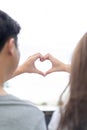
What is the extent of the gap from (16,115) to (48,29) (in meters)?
1.32

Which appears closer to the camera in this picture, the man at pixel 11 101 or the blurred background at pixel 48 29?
the man at pixel 11 101

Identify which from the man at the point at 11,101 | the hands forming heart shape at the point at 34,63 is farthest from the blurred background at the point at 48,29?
the man at the point at 11,101

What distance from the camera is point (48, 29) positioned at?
2.19 metres

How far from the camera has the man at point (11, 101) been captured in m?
0.94

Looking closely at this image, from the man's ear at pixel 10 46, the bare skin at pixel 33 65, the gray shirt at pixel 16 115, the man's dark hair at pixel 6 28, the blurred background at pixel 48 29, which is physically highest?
the blurred background at pixel 48 29

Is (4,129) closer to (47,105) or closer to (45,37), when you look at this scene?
(47,105)

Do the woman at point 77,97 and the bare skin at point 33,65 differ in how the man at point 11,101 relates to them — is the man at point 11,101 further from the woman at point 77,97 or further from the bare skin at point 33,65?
the bare skin at point 33,65

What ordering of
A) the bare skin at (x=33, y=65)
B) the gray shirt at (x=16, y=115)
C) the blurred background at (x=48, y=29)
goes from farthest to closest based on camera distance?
the blurred background at (x=48, y=29) → the bare skin at (x=33, y=65) → the gray shirt at (x=16, y=115)

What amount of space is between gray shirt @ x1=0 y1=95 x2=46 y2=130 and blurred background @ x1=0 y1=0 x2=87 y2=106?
45.9 inches

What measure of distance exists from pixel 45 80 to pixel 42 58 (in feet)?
1.24

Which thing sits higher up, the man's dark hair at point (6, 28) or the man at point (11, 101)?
the man's dark hair at point (6, 28)

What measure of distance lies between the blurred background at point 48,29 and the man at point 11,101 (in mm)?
1136

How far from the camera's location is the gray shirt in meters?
0.94

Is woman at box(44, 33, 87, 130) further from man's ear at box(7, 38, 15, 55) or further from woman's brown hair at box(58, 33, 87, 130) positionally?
man's ear at box(7, 38, 15, 55)
